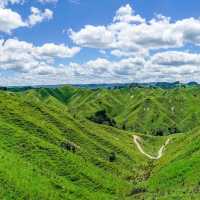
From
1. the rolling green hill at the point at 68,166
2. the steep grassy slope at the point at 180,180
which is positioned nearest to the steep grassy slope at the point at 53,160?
the rolling green hill at the point at 68,166

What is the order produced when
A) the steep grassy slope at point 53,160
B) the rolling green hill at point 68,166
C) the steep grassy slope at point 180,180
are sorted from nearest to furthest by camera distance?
the steep grassy slope at point 53,160
the rolling green hill at point 68,166
the steep grassy slope at point 180,180

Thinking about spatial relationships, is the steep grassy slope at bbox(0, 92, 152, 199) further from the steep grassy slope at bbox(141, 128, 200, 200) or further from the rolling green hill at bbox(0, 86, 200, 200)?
the steep grassy slope at bbox(141, 128, 200, 200)

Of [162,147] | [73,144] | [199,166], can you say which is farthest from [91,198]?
[162,147]

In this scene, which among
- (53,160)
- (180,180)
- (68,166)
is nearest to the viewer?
(180,180)

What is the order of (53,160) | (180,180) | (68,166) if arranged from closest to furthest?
1. (180,180)
2. (53,160)
3. (68,166)

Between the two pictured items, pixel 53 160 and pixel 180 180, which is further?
pixel 53 160

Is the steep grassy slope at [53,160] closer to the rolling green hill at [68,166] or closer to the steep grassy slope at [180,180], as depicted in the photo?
the rolling green hill at [68,166]

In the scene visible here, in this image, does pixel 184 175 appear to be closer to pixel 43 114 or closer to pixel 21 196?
pixel 21 196

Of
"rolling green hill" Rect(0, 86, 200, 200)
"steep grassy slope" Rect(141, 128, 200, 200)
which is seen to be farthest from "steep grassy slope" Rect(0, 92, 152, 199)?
"steep grassy slope" Rect(141, 128, 200, 200)

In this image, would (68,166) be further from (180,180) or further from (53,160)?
(180,180)

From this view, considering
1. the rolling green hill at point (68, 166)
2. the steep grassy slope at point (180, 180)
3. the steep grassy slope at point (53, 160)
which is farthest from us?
the steep grassy slope at point (180, 180)

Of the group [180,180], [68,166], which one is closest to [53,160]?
[68,166]
